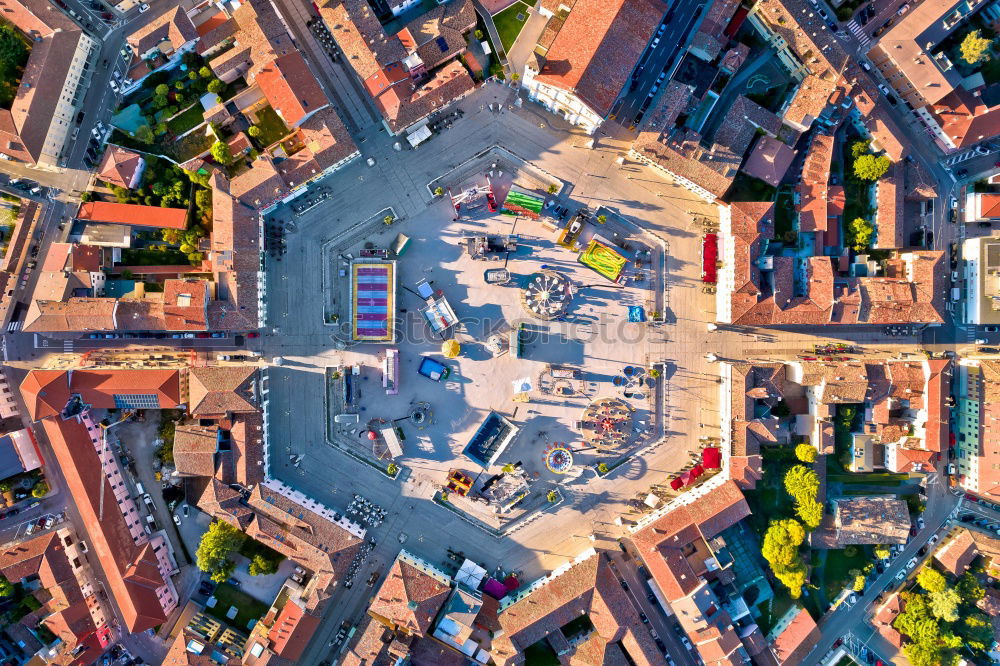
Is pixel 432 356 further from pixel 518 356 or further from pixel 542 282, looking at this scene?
pixel 542 282

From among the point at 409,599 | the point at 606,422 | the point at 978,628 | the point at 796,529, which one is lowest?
the point at 978,628

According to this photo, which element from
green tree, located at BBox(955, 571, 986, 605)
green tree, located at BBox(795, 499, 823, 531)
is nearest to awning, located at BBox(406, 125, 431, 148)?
green tree, located at BBox(795, 499, 823, 531)

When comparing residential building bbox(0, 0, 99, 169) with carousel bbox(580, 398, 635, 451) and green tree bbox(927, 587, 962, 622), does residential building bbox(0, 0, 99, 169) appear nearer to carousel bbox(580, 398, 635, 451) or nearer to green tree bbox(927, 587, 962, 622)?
carousel bbox(580, 398, 635, 451)

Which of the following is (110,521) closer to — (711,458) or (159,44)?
(159,44)

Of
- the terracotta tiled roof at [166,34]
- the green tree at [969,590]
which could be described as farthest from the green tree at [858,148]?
the terracotta tiled roof at [166,34]

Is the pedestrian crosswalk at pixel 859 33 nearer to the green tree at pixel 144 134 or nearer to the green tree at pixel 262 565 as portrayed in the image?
the green tree at pixel 144 134

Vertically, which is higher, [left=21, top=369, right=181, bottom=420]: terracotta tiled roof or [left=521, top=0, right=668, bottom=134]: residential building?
[left=521, top=0, right=668, bottom=134]: residential building

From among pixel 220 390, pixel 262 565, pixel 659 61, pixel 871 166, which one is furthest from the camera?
pixel 659 61

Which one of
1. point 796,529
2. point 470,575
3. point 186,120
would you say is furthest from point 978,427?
point 186,120
